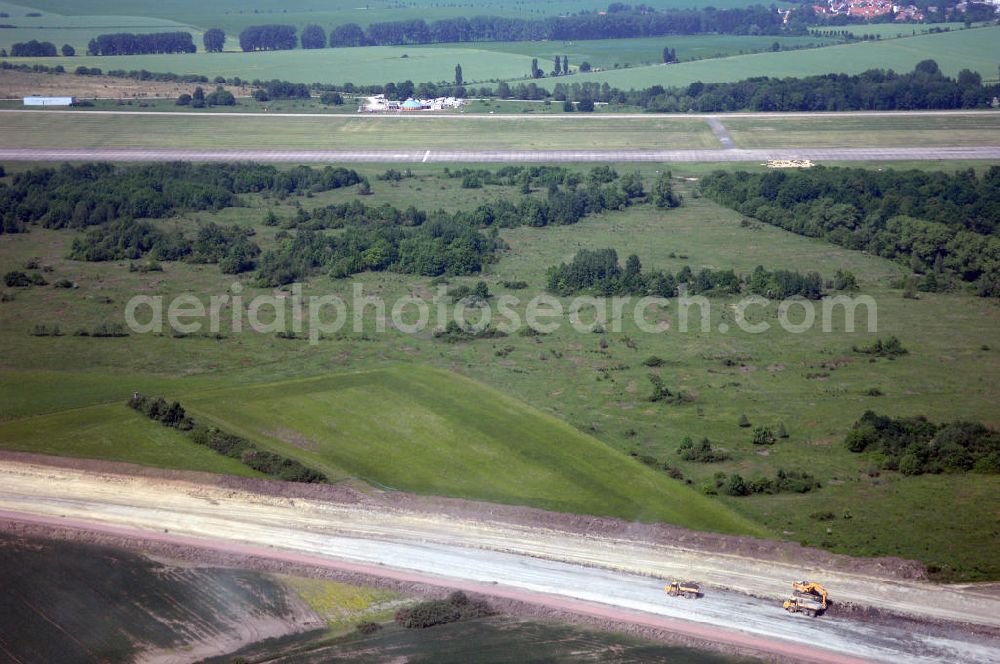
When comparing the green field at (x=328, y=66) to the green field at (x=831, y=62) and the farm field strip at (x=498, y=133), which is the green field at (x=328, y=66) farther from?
the farm field strip at (x=498, y=133)

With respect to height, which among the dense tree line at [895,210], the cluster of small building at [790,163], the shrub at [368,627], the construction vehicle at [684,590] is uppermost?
the cluster of small building at [790,163]

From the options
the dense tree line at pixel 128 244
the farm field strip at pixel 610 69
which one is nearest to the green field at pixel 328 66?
the farm field strip at pixel 610 69

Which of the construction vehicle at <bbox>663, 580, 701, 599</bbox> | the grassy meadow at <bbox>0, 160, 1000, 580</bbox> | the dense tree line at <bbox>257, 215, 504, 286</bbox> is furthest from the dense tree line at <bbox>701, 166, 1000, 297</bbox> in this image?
the construction vehicle at <bbox>663, 580, 701, 599</bbox>

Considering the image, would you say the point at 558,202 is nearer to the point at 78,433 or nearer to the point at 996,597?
the point at 78,433

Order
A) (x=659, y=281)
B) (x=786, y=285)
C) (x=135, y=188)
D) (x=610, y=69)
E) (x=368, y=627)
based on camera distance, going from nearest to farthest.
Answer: (x=368, y=627) → (x=786, y=285) → (x=659, y=281) → (x=135, y=188) → (x=610, y=69)

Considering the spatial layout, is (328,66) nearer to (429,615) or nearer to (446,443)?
(446,443)

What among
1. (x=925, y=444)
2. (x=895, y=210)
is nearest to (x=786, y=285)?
(x=895, y=210)
